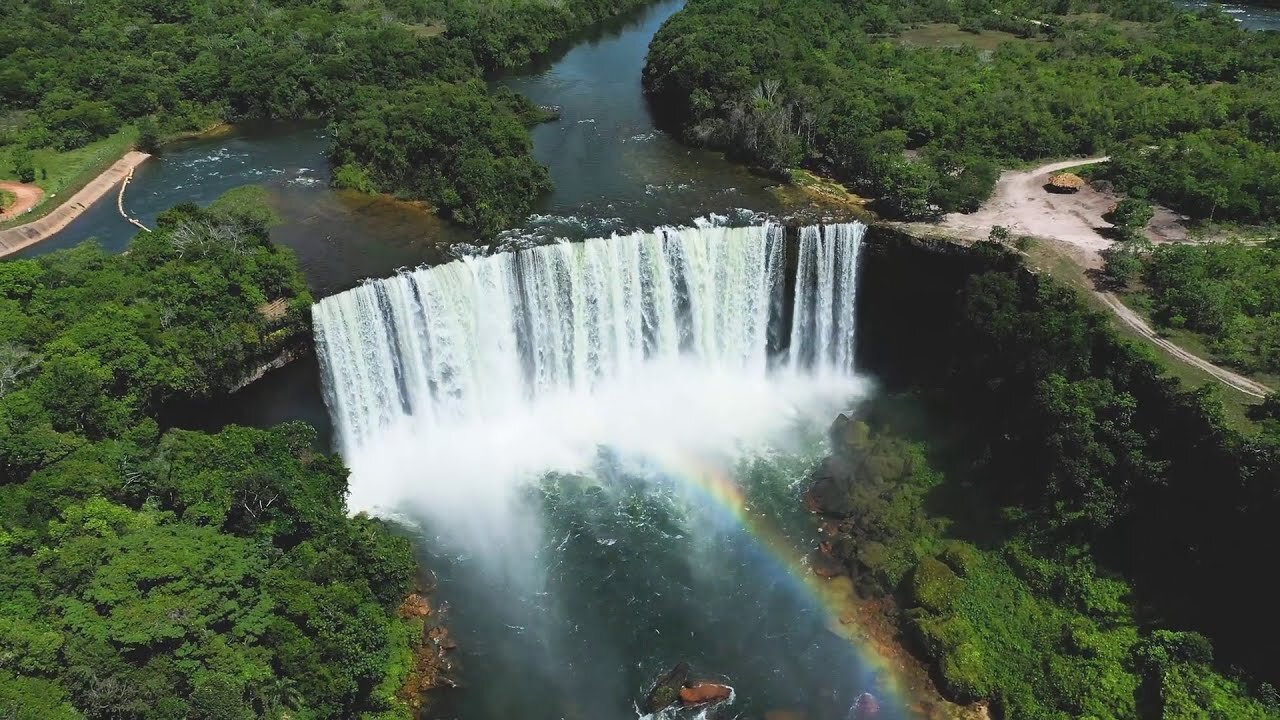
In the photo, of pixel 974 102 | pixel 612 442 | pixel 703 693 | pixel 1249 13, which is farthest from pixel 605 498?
pixel 1249 13

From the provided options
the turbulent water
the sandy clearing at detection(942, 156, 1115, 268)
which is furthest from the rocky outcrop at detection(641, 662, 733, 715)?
the sandy clearing at detection(942, 156, 1115, 268)

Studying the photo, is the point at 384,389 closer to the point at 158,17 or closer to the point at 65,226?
the point at 65,226

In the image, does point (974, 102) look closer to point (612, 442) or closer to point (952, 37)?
point (952, 37)

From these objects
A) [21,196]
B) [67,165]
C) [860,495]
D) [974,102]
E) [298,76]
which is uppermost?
[298,76]

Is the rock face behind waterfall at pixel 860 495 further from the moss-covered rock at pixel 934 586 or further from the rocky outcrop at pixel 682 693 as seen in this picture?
the rocky outcrop at pixel 682 693

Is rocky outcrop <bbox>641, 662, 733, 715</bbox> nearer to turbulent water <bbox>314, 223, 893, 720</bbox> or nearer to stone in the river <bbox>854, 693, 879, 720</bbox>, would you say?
turbulent water <bbox>314, 223, 893, 720</bbox>

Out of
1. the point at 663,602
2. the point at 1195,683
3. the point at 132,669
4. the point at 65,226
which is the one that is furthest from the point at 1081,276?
the point at 65,226
